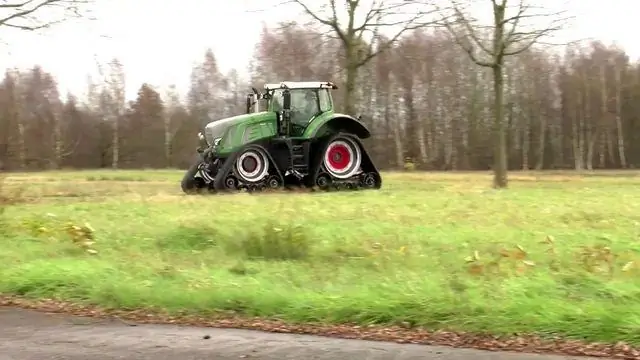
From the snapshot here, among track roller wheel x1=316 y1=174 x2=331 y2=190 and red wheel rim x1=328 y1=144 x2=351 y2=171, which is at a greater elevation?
red wheel rim x1=328 y1=144 x2=351 y2=171

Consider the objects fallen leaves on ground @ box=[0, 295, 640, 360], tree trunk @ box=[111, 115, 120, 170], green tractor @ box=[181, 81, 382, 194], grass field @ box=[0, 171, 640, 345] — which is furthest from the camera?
tree trunk @ box=[111, 115, 120, 170]

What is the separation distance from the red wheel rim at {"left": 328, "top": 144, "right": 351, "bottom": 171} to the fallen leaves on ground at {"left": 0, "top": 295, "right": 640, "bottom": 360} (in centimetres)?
1629

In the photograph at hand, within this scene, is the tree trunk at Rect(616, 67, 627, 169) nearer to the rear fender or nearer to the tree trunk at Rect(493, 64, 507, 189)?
the tree trunk at Rect(493, 64, 507, 189)

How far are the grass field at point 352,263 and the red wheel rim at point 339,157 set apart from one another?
8.08 m

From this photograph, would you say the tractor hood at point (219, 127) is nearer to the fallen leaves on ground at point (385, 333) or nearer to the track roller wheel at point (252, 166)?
the track roller wheel at point (252, 166)

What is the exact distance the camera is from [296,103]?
23594mm

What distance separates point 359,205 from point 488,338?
391 inches

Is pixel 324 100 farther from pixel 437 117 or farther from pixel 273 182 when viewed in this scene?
pixel 437 117

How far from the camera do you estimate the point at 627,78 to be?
66000mm

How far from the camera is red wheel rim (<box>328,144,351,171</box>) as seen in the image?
2375cm

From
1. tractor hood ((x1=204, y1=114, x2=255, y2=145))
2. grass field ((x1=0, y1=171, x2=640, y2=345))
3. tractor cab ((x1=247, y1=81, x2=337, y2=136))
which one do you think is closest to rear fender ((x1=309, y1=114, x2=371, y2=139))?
tractor cab ((x1=247, y1=81, x2=337, y2=136))

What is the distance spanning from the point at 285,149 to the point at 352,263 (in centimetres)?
1381

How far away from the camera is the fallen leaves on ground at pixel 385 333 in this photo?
616cm

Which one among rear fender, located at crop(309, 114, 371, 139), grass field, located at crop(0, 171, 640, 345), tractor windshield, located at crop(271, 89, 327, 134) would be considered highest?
tractor windshield, located at crop(271, 89, 327, 134)
